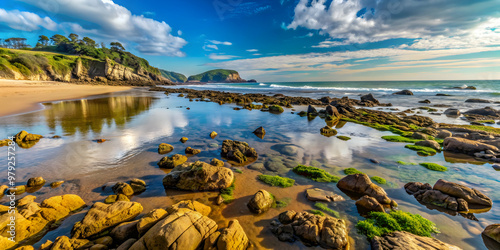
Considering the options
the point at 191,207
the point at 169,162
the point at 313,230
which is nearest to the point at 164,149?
the point at 169,162

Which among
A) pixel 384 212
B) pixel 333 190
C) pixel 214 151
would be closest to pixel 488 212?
pixel 384 212

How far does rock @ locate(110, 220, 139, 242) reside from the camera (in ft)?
15.2

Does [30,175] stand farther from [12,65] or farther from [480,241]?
[12,65]

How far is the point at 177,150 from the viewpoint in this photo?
11523 millimetres

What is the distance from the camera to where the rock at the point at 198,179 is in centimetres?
748

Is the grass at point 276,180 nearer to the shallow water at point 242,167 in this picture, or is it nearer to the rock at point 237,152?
the shallow water at point 242,167

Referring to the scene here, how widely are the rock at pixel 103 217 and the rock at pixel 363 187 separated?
7.60 metres

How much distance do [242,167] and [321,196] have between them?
413 centimetres

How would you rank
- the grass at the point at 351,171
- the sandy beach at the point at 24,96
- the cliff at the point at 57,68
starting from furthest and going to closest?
1. the cliff at the point at 57,68
2. the sandy beach at the point at 24,96
3. the grass at the point at 351,171

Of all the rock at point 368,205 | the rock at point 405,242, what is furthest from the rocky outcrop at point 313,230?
the rock at point 368,205

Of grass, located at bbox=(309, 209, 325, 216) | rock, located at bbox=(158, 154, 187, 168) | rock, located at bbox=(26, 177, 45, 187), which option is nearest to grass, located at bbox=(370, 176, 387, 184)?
grass, located at bbox=(309, 209, 325, 216)

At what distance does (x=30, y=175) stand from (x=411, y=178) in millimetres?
16718

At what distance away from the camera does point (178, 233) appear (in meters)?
4.13

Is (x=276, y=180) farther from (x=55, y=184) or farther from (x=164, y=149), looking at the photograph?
(x=55, y=184)
